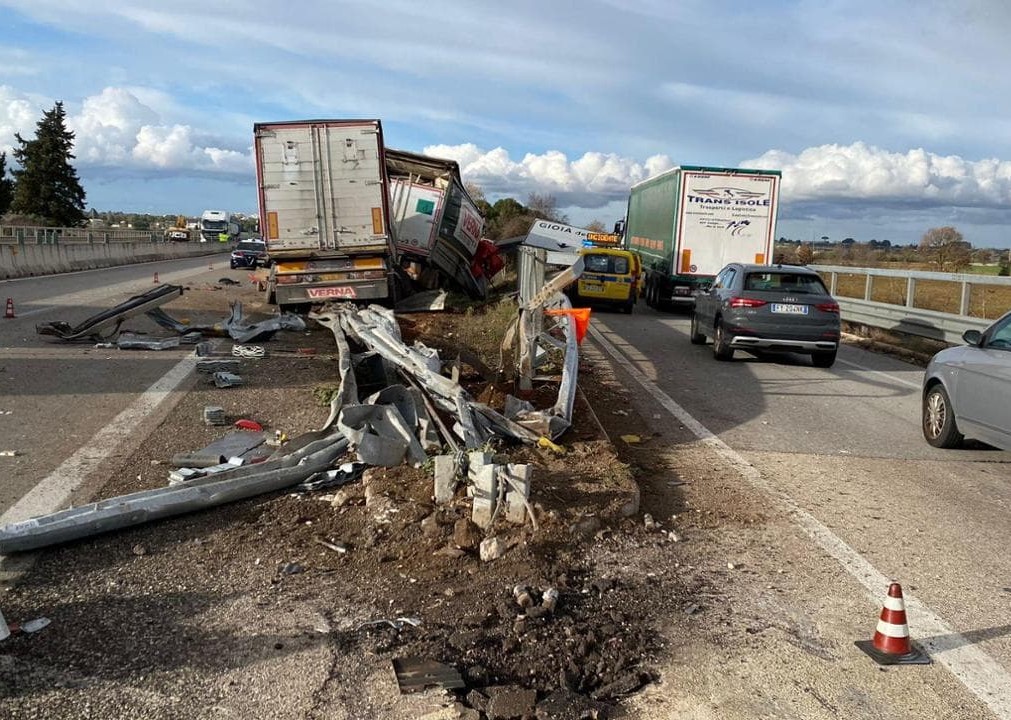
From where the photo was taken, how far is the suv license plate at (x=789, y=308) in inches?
556

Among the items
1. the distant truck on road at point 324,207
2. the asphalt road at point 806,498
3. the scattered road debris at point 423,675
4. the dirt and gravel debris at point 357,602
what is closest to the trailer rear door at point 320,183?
the distant truck on road at point 324,207

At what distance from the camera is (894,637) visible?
4.00 m

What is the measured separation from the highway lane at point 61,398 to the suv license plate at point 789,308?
29.5 feet

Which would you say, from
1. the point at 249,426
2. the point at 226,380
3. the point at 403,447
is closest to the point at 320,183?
the point at 226,380

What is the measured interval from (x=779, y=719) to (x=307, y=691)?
1.86 metres

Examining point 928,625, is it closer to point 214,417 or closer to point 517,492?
point 517,492

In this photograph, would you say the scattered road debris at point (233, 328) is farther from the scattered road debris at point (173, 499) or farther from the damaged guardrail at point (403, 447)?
the scattered road debris at point (173, 499)

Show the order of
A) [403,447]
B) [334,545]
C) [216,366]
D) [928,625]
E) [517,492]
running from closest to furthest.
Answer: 1. [928,625]
2. [334,545]
3. [517,492]
4. [403,447]
5. [216,366]

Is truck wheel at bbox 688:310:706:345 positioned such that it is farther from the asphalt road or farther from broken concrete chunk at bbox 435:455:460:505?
broken concrete chunk at bbox 435:455:460:505

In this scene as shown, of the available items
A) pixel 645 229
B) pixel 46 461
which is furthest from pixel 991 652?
pixel 645 229

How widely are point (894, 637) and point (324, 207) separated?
14995 mm

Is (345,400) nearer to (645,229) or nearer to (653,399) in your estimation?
(653,399)

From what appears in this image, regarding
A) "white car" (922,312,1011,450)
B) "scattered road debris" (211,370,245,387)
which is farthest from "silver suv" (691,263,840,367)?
"scattered road debris" (211,370,245,387)

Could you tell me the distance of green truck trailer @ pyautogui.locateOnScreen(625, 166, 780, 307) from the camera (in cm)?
2402
